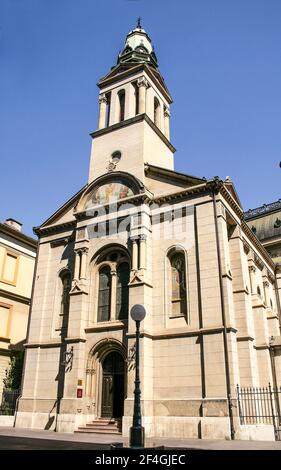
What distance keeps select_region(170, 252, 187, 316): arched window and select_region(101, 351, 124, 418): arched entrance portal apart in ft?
14.7

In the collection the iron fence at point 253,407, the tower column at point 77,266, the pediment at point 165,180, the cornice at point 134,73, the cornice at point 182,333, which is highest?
the cornice at point 134,73

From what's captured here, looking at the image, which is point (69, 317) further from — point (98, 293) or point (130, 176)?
point (130, 176)

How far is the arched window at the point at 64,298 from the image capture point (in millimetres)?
25561

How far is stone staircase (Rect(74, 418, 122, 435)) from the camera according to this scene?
66.7 feet

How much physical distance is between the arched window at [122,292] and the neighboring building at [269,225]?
24859 mm

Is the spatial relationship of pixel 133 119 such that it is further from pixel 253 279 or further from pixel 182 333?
pixel 182 333

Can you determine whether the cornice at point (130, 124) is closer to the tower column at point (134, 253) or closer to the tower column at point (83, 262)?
the tower column at point (134, 253)

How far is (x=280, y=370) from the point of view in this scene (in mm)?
25875

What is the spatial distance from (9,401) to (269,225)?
117ft

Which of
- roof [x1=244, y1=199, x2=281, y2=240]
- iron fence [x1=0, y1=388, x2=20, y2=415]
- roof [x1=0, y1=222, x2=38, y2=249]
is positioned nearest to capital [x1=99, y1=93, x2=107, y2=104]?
roof [x1=0, y1=222, x2=38, y2=249]

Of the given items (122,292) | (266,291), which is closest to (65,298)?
(122,292)

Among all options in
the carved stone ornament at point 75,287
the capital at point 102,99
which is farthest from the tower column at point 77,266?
the capital at point 102,99

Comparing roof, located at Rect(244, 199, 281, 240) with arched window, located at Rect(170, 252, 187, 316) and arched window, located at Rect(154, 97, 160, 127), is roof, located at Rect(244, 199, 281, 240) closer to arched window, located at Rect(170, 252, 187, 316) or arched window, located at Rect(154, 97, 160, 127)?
arched window, located at Rect(154, 97, 160, 127)

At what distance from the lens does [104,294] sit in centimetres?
2469
